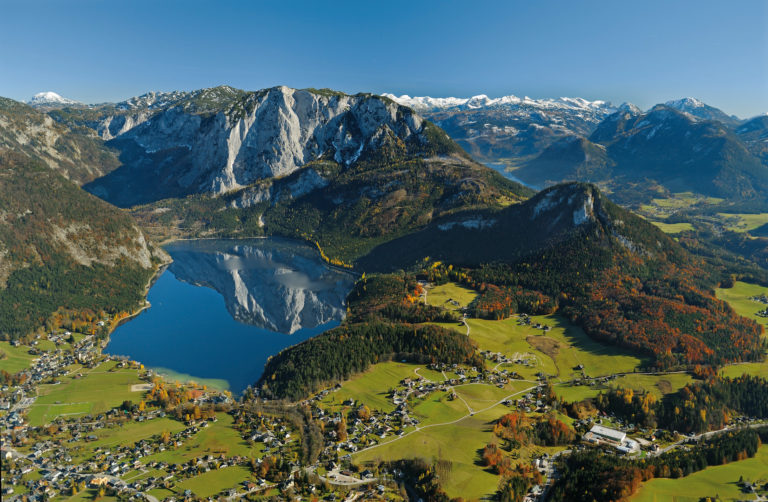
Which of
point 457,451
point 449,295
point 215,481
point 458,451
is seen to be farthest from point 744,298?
point 215,481

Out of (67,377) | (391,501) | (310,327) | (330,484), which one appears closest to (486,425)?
(391,501)

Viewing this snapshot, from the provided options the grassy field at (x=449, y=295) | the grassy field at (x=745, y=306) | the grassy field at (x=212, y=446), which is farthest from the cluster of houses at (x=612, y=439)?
the grassy field at (x=449, y=295)

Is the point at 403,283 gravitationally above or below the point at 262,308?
above

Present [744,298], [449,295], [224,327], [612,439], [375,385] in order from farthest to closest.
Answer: [744,298] < [449,295] < [224,327] < [375,385] < [612,439]

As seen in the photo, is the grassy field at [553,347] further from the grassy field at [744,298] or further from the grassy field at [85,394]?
the grassy field at [85,394]

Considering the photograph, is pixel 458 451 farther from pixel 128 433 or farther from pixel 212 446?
pixel 128 433

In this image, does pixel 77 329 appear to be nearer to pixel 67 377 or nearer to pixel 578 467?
pixel 67 377
